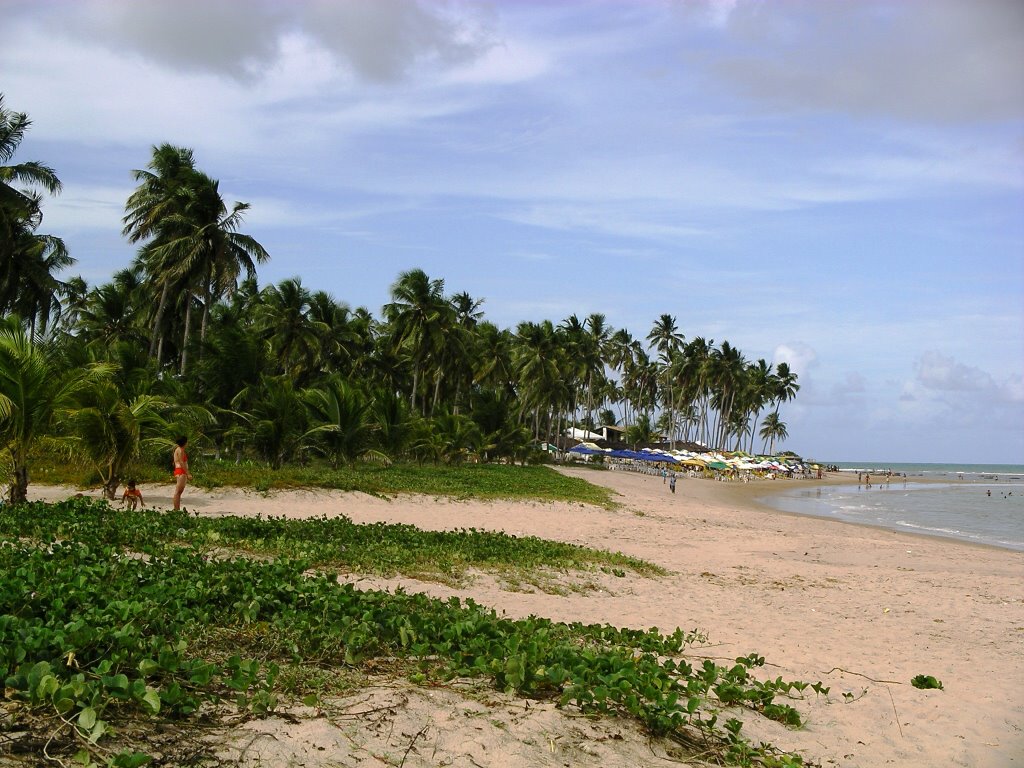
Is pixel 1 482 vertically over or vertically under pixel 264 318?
under

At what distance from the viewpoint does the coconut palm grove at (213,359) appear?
14062mm

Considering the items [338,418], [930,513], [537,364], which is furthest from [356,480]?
[537,364]

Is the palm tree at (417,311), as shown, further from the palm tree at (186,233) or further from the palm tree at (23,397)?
the palm tree at (23,397)

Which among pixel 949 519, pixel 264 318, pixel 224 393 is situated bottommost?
pixel 949 519

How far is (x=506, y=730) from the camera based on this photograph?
4.39 metres

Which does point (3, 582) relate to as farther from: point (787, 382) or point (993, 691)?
point (787, 382)

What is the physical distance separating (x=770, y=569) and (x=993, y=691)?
763 centimetres

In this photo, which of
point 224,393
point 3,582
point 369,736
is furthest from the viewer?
point 224,393

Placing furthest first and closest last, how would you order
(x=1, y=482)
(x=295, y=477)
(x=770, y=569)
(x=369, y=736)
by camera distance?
(x=295, y=477)
(x=770, y=569)
(x=1, y=482)
(x=369, y=736)

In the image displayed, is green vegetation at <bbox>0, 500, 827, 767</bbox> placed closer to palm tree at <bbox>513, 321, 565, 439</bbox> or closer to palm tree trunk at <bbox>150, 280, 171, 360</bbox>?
palm tree trunk at <bbox>150, 280, 171, 360</bbox>

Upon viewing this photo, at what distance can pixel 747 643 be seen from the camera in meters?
8.00

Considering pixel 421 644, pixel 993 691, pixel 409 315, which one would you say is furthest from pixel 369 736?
pixel 409 315

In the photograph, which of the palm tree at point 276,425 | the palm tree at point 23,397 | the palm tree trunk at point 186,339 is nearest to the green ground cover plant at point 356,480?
the palm tree at point 276,425

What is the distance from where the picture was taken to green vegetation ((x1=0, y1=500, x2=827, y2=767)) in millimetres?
3762
